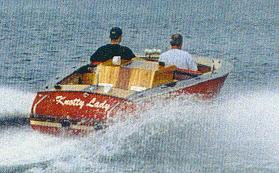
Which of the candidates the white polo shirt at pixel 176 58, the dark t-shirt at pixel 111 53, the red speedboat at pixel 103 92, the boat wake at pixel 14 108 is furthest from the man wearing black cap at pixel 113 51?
the boat wake at pixel 14 108

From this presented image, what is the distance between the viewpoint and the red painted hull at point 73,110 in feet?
32.6

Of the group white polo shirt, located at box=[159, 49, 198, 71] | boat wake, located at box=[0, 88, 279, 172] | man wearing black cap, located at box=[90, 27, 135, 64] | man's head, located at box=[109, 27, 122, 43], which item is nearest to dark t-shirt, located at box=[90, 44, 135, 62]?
man wearing black cap, located at box=[90, 27, 135, 64]

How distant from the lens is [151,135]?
35.7ft

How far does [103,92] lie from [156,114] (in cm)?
100

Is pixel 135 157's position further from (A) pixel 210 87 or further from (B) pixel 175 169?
(A) pixel 210 87

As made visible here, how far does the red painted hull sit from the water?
179 millimetres

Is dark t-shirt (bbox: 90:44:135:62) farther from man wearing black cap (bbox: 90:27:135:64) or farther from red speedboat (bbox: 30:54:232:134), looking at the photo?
red speedboat (bbox: 30:54:232:134)

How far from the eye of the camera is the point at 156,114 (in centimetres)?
1080

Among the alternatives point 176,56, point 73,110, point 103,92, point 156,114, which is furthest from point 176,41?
point 73,110

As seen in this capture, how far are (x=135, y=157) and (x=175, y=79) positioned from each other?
2.67 metres

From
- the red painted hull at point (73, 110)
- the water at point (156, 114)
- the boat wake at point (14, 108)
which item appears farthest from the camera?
the boat wake at point (14, 108)

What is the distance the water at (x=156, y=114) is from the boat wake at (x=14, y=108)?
2 centimetres

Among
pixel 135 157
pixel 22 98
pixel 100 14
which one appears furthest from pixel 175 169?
pixel 100 14

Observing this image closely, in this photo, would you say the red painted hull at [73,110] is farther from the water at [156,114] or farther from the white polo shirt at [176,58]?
the white polo shirt at [176,58]
